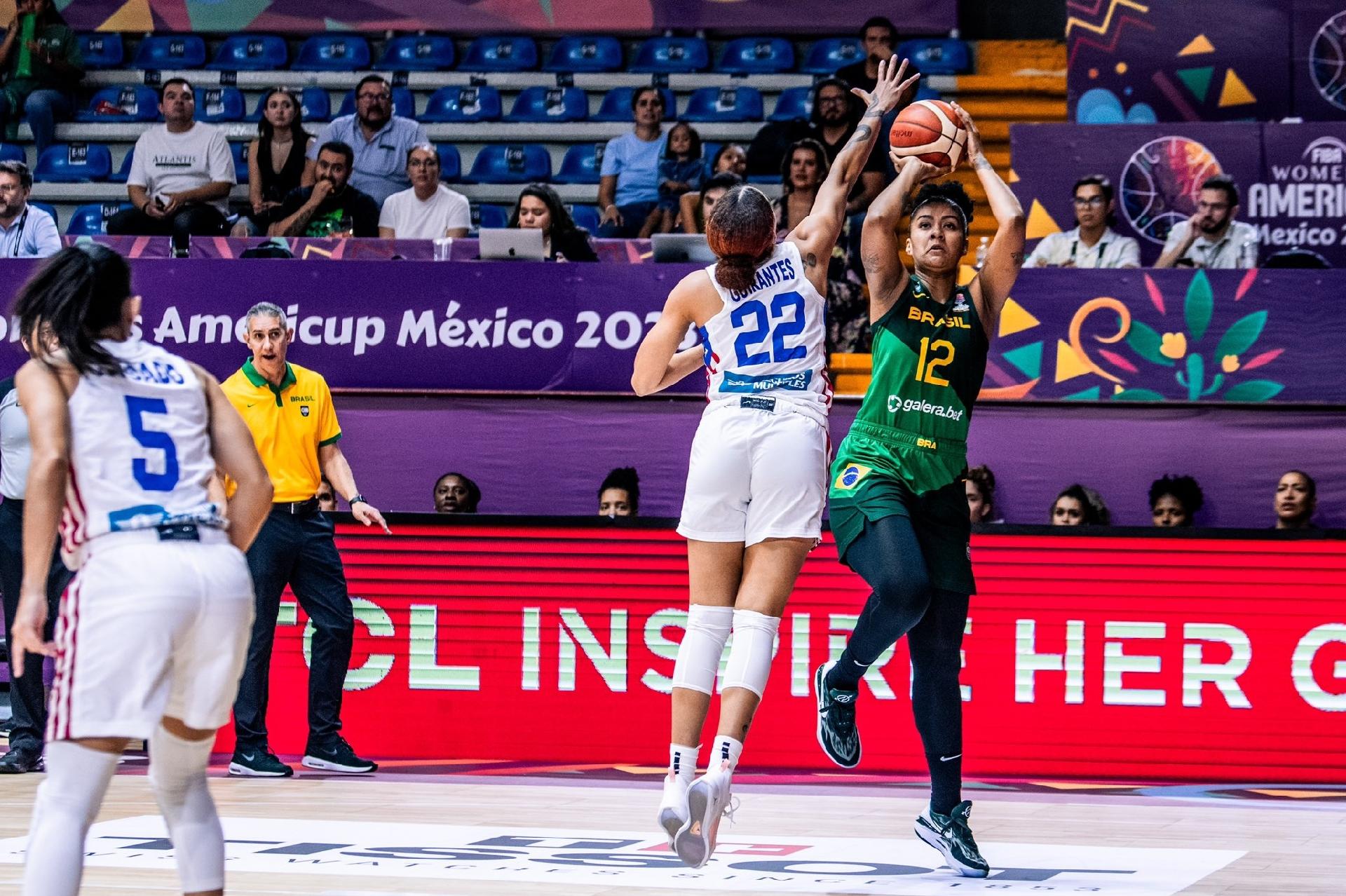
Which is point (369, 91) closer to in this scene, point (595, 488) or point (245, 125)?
point (245, 125)

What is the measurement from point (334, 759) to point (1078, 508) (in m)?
4.21

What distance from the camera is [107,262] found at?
4.12 metres

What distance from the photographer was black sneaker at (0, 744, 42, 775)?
8.37m

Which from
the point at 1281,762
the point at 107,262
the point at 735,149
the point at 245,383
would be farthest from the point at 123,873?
the point at 735,149

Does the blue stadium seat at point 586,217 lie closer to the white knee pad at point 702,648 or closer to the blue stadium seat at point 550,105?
the blue stadium seat at point 550,105

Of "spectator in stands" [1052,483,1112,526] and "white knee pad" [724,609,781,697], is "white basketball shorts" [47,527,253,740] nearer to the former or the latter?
"white knee pad" [724,609,781,697]

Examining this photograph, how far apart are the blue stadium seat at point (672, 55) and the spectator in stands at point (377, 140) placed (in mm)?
2738

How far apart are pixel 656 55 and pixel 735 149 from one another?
342 cm

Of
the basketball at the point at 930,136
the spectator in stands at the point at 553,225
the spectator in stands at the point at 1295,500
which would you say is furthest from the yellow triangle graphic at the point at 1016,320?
the basketball at the point at 930,136

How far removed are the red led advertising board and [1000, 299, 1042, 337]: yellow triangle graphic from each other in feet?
7.17

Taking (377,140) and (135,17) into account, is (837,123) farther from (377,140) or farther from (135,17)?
(135,17)

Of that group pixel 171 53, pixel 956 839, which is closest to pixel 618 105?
pixel 171 53

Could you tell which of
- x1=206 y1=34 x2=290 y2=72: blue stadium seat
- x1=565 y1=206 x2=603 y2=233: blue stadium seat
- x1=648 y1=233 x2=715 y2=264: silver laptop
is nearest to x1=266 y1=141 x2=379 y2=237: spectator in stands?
x1=565 y1=206 x2=603 y2=233: blue stadium seat

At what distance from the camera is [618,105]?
15.3 meters
